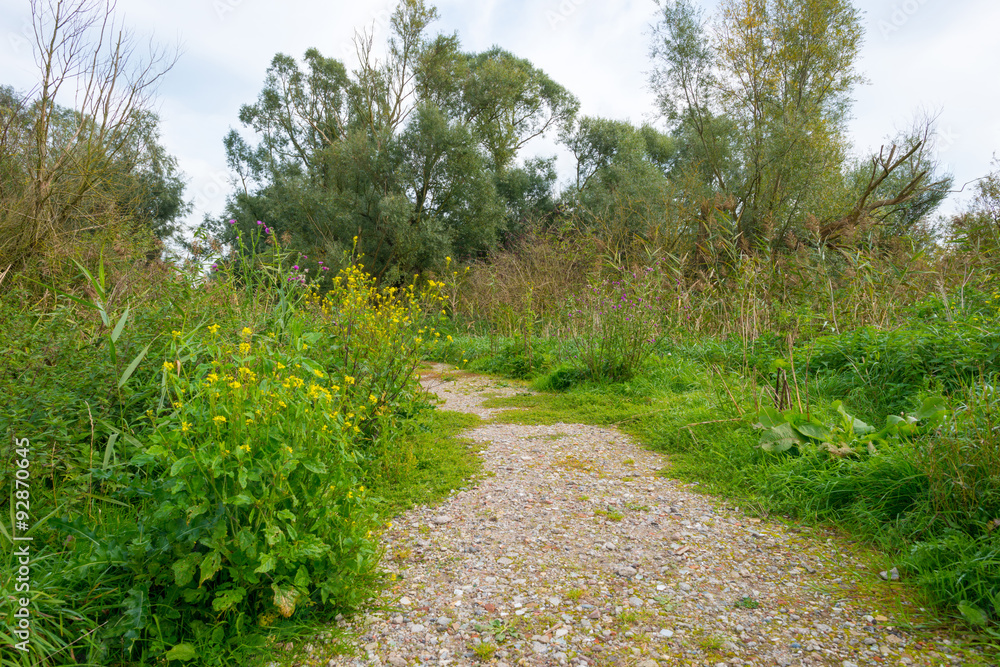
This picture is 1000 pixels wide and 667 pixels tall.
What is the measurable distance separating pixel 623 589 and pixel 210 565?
1.51 meters

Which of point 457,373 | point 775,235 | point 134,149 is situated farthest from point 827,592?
point 775,235

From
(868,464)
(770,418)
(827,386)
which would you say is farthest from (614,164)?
(868,464)

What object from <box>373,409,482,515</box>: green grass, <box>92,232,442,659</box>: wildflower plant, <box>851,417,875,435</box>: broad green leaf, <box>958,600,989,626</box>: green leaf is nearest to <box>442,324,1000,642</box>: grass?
<box>958,600,989,626</box>: green leaf

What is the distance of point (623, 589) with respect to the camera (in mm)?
2203

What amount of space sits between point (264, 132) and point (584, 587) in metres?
23.6

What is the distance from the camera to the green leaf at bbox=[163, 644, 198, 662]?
1584mm

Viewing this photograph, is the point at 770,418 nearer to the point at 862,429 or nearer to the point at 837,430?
the point at 837,430

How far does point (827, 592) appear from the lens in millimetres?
2127

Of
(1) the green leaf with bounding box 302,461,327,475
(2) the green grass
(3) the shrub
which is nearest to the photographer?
(1) the green leaf with bounding box 302,461,327,475

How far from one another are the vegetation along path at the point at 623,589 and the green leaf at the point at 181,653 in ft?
1.35

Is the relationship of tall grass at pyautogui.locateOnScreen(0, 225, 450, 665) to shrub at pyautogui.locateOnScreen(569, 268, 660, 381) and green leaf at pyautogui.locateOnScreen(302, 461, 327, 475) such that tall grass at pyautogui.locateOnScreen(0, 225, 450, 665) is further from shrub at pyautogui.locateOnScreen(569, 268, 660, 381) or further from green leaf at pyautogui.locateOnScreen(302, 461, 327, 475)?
shrub at pyautogui.locateOnScreen(569, 268, 660, 381)

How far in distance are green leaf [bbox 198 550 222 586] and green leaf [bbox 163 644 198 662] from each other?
18cm

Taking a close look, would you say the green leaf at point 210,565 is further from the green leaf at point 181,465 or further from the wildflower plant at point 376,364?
the wildflower plant at point 376,364

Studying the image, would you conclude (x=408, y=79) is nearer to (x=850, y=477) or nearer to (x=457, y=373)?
(x=457, y=373)
